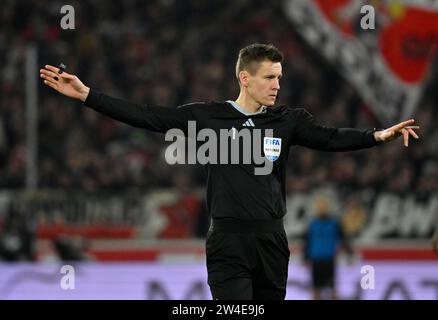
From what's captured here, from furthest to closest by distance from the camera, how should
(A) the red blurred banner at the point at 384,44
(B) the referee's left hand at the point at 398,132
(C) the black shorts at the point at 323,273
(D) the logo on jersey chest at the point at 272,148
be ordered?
1. (A) the red blurred banner at the point at 384,44
2. (C) the black shorts at the point at 323,273
3. (D) the logo on jersey chest at the point at 272,148
4. (B) the referee's left hand at the point at 398,132

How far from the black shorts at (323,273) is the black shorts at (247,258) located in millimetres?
6954

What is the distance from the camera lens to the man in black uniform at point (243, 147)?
5484 millimetres

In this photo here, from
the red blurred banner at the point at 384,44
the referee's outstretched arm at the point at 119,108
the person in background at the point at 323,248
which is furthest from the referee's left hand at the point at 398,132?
the red blurred banner at the point at 384,44

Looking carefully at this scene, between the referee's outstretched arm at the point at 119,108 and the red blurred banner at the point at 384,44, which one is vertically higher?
the red blurred banner at the point at 384,44

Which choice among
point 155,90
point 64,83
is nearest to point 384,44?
point 155,90

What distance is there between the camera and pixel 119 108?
18.1ft

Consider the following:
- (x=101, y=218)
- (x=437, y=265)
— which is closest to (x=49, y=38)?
(x=101, y=218)

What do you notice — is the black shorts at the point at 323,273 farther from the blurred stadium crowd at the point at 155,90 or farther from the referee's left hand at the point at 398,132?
the referee's left hand at the point at 398,132

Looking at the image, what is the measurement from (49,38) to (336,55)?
530 centimetres

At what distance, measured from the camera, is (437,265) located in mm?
14648

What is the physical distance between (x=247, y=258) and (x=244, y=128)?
0.72 meters

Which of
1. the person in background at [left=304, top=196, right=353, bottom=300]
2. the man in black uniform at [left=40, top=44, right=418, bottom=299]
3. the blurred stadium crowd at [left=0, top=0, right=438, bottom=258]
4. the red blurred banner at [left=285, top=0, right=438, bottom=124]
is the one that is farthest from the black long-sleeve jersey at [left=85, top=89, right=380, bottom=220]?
the red blurred banner at [left=285, top=0, right=438, bottom=124]

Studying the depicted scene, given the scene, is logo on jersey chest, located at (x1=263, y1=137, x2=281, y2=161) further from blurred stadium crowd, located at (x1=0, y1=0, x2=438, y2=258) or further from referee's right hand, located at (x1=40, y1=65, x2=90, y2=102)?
blurred stadium crowd, located at (x1=0, y1=0, x2=438, y2=258)
